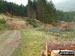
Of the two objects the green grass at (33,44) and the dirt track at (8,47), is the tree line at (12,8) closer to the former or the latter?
the green grass at (33,44)

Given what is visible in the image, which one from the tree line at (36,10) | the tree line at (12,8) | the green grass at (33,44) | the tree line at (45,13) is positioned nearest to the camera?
the green grass at (33,44)

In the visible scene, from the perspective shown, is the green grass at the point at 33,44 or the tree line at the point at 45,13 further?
the tree line at the point at 45,13

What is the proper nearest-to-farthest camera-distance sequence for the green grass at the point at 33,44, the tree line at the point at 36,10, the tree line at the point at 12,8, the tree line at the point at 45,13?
1. the green grass at the point at 33,44
2. the tree line at the point at 45,13
3. the tree line at the point at 36,10
4. the tree line at the point at 12,8

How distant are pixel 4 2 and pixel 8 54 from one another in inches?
4163

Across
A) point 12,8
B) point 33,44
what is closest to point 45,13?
point 12,8

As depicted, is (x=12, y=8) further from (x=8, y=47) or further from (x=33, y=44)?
(x=8, y=47)

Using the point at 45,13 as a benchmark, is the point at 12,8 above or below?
above

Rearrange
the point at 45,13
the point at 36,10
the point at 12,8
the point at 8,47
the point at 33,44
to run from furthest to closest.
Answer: the point at 12,8 → the point at 36,10 → the point at 45,13 → the point at 33,44 → the point at 8,47

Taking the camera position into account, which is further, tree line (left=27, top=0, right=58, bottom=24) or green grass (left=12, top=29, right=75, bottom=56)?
tree line (left=27, top=0, right=58, bottom=24)

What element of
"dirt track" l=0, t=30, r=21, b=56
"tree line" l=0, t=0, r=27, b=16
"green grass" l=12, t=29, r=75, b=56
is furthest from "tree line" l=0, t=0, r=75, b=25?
"dirt track" l=0, t=30, r=21, b=56

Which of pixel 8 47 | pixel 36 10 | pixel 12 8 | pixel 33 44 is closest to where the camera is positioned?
pixel 8 47

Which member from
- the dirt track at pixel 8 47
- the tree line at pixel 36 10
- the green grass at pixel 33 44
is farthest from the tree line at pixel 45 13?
the dirt track at pixel 8 47

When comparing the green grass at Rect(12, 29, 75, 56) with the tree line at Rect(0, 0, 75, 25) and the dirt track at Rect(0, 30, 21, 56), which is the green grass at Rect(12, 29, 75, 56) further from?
the tree line at Rect(0, 0, 75, 25)

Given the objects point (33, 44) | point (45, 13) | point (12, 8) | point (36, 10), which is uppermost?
point (12, 8)
